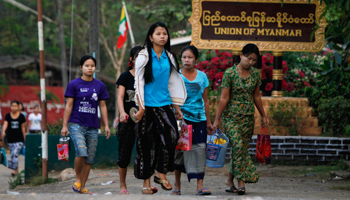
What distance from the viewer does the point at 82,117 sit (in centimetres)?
704

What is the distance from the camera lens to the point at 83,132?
7047mm

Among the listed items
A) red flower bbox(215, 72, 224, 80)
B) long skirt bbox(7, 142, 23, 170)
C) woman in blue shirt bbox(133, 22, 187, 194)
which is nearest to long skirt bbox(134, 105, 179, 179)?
woman in blue shirt bbox(133, 22, 187, 194)

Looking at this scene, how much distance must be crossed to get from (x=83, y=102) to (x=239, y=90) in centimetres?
197

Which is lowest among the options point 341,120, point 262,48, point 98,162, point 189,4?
point 98,162

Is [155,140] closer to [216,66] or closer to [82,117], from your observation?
[82,117]

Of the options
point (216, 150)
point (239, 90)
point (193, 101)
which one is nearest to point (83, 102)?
point (193, 101)

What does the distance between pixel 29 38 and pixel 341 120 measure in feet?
93.1

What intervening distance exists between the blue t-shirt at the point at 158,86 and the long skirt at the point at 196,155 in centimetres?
79

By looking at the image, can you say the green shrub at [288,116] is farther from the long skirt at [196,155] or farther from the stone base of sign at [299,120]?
the long skirt at [196,155]

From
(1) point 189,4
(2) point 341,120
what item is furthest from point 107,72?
(2) point 341,120

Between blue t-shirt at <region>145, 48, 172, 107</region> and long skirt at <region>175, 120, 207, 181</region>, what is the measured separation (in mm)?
786

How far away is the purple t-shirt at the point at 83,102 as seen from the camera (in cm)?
704

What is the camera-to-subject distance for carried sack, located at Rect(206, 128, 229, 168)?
681cm

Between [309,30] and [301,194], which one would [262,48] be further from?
[301,194]
